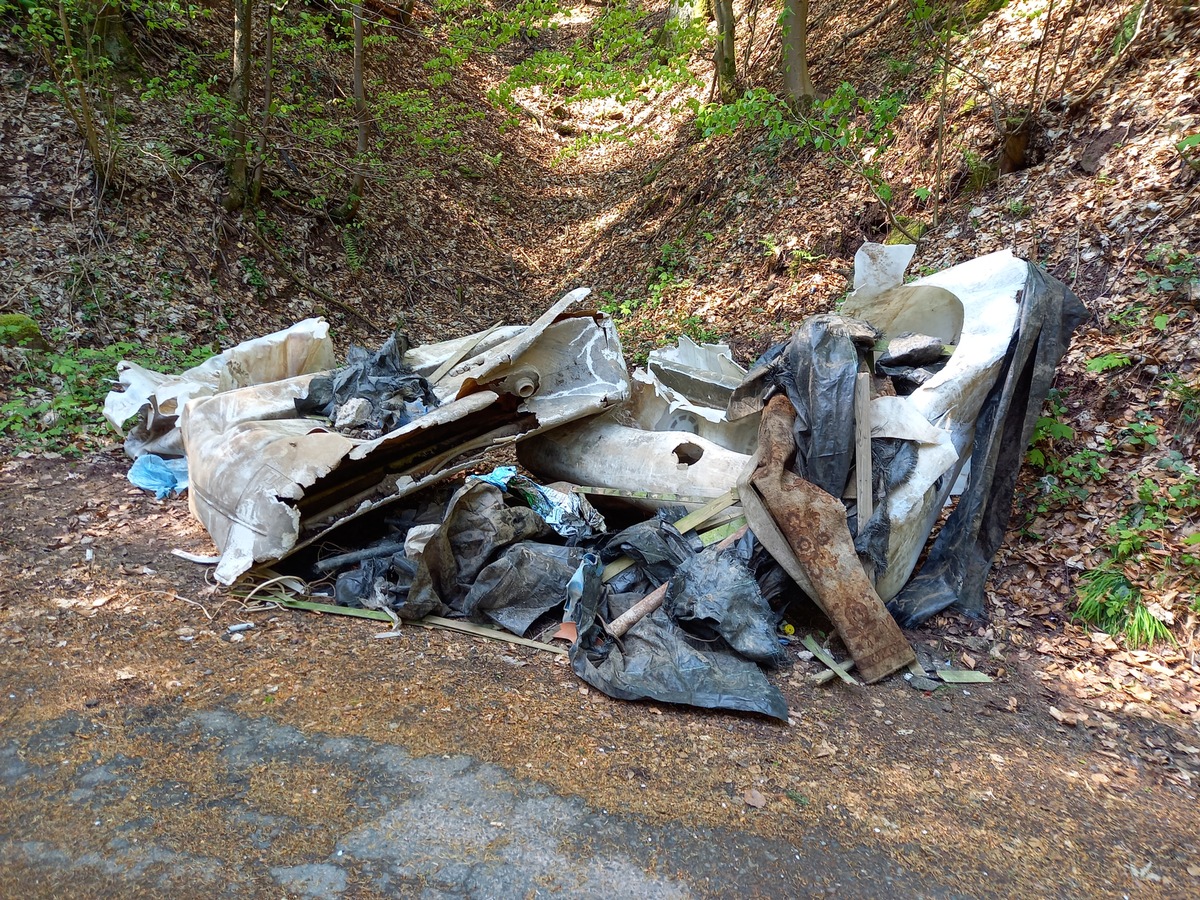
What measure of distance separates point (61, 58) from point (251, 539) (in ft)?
19.7

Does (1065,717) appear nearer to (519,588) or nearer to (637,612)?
(637,612)

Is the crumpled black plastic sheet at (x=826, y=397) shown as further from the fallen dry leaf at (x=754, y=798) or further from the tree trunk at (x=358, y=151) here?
the tree trunk at (x=358, y=151)

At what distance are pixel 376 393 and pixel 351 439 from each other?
0.79 m

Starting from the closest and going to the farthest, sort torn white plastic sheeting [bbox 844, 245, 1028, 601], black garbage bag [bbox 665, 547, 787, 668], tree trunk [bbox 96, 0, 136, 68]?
black garbage bag [bbox 665, 547, 787, 668] < torn white plastic sheeting [bbox 844, 245, 1028, 601] < tree trunk [bbox 96, 0, 136, 68]

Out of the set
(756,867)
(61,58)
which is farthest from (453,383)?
(61,58)

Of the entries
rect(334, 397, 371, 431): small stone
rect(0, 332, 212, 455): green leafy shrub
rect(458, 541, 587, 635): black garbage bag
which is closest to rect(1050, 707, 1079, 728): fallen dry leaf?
rect(458, 541, 587, 635): black garbage bag

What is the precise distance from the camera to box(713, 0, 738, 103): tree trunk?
10.7 metres

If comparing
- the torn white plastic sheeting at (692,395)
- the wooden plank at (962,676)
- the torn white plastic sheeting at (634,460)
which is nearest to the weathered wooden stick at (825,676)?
the wooden plank at (962,676)

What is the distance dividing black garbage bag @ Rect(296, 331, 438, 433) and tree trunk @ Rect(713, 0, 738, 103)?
8.60 meters

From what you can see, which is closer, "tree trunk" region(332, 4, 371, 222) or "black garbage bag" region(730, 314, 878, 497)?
"black garbage bag" region(730, 314, 878, 497)

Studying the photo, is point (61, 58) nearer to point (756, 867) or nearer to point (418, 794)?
point (418, 794)

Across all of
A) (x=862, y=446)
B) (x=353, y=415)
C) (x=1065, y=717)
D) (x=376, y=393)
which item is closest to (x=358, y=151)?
(x=376, y=393)

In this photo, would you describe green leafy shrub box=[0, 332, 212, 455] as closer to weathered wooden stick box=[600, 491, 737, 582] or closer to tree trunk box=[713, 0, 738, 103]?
weathered wooden stick box=[600, 491, 737, 582]

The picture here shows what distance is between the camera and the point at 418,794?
7.79 feet
